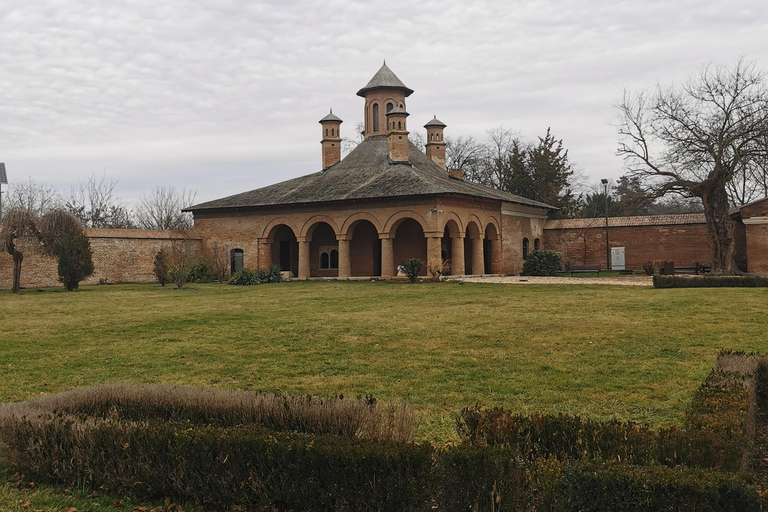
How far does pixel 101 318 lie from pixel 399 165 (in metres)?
20.9

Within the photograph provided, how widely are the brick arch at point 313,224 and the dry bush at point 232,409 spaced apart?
25771 mm

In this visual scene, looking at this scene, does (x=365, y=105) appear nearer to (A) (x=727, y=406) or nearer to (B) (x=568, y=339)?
(B) (x=568, y=339)

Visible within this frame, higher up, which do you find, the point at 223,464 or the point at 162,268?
the point at 162,268

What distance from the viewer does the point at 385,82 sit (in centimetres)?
3903

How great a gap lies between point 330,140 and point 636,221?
677 inches

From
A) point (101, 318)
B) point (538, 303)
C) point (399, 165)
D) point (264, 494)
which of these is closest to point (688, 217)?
point (399, 165)

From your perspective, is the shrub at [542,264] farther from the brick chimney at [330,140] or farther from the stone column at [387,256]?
the brick chimney at [330,140]

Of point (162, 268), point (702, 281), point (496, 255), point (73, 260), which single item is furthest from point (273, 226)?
point (702, 281)

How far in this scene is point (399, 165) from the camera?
34.7 metres

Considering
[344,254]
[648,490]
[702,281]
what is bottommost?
[648,490]

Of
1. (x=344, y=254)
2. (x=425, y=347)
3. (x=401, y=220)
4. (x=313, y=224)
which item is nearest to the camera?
(x=425, y=347)

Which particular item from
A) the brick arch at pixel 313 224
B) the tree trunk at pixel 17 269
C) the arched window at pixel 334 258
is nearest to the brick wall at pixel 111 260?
the tree trunk at pixel 17 269

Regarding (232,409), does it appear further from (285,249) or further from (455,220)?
(285,249)

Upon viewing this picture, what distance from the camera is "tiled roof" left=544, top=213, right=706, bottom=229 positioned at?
34972 mm
